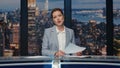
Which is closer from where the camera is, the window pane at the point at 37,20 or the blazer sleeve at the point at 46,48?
the blazer sleeve at the point at 46,48

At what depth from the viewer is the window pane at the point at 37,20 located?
25.5 ft

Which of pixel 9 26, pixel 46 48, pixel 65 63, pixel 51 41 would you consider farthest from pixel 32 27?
pixel 65 63

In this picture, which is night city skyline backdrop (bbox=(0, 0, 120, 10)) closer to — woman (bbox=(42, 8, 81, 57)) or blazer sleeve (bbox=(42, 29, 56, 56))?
woman (bbox=(42, 8, 81, 57))

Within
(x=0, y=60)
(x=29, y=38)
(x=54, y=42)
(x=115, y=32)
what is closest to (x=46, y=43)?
(x=54, y=42)

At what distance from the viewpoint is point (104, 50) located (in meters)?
7.80

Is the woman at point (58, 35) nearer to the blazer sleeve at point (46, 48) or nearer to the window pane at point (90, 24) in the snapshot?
the blazer sleeve at point (46, 48)

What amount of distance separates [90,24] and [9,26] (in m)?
1.71

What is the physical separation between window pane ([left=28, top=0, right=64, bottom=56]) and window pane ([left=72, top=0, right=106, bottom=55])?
1.32 feet

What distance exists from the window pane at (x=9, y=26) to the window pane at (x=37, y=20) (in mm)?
272

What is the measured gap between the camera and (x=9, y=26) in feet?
25.7

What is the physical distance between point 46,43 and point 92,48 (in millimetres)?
1659

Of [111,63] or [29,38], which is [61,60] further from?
[29,38]

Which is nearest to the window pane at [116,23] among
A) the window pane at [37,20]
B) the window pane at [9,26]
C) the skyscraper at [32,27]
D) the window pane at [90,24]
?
the window pane at [90,24]

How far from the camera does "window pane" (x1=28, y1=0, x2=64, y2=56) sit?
776 centimetres
